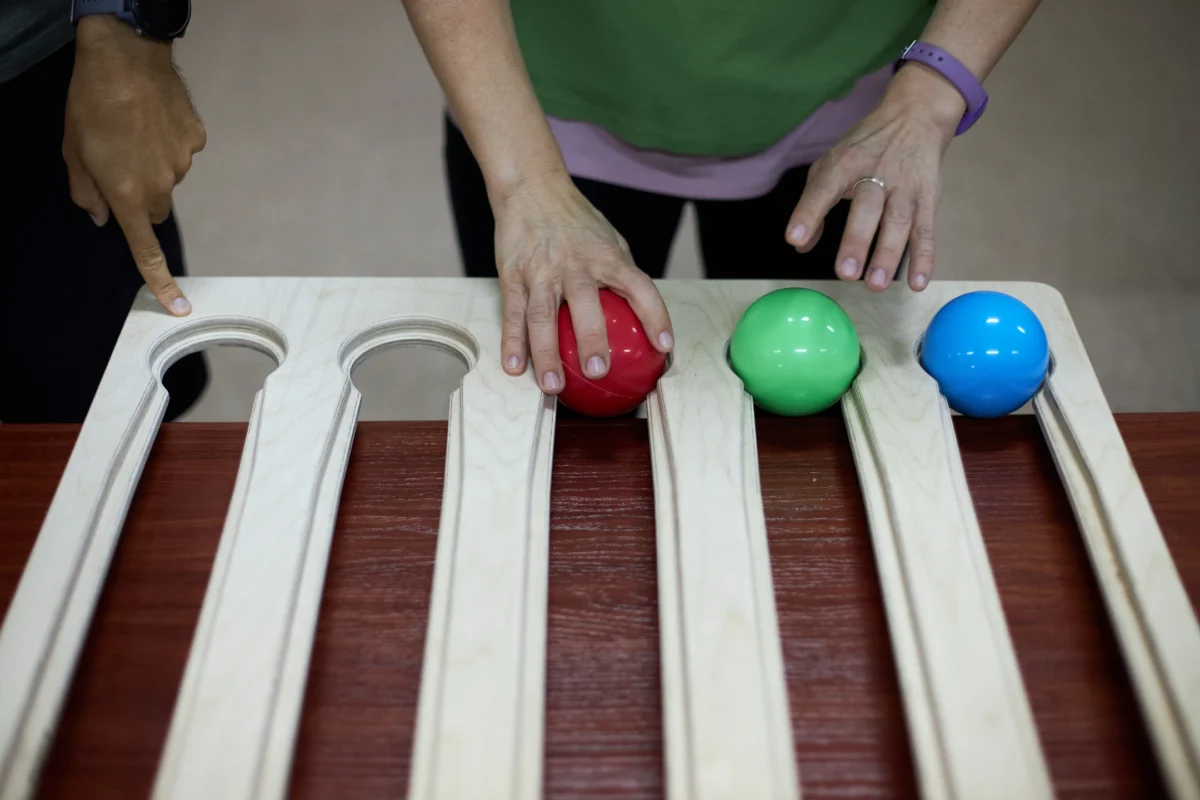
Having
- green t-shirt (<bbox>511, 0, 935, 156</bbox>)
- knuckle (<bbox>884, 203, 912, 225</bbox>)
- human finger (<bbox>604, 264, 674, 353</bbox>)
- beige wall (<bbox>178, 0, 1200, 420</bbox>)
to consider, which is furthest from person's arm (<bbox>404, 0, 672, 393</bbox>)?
beige wall (<bbox>178, 0, 1200, 420</bbox>)

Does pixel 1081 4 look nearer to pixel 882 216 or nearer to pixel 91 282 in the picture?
pixel 882 216

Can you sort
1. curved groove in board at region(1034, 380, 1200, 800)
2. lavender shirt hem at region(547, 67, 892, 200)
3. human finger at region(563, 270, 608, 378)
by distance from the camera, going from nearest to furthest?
curved groove in board at region(1034, 380, 1200, 800) → human finger at region(563, 270, 608, 378) → lavender shirt hem at region(547, 67, 892, 200)

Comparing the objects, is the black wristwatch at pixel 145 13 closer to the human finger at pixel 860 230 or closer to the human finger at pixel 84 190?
the human finger at pixel 84 190

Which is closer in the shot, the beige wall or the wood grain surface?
the wood grain surface

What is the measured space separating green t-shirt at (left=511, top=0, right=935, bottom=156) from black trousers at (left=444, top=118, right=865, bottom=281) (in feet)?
0.24

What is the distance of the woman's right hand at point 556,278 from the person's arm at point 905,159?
14 centimetres

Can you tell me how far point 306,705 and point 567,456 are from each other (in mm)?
263

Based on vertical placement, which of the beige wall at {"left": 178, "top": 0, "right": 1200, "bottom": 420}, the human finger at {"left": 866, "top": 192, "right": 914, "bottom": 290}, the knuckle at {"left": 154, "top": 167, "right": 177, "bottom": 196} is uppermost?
the beige wall at {"left": 178, "top": 0, "right": 1200, "bottom": 420}

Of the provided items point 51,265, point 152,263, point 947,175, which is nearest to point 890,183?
point 152,263

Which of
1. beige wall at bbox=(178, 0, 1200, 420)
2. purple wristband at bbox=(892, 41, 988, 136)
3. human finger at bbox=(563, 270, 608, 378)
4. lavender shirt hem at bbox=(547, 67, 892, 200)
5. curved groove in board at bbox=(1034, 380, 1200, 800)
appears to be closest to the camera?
curved groove in board at bbox=(1034, 380, 1200, 800)

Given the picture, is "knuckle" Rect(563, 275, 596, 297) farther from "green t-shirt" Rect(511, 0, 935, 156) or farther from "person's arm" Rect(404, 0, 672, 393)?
"green t-shirt" Rect(511, 0, 935, 156)

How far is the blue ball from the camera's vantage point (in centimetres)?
73

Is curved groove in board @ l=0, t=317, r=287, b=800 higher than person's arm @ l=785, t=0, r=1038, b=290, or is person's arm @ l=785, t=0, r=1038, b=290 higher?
person's arm @ l=785, t=0, r=1038, b=290

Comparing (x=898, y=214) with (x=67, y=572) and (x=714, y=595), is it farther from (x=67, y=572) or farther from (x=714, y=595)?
(x=67, y=572)
